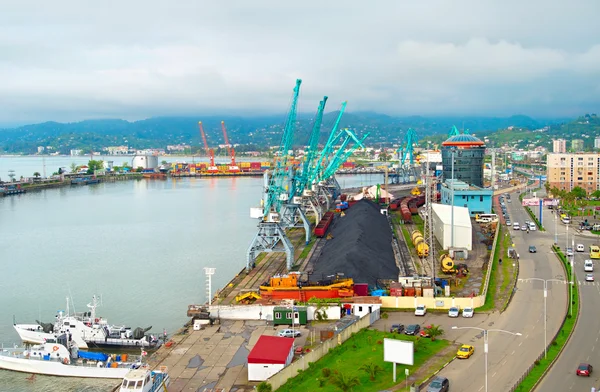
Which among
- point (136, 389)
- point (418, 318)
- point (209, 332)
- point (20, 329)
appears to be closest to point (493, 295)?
point (418, 318)

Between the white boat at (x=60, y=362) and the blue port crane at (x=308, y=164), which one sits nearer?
the white boat at (x=60, y=362)

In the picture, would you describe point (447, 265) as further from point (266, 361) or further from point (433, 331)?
point (266, 361)

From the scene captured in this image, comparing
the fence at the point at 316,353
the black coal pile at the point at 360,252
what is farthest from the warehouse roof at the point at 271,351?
the black coal pile at the point at 360,252

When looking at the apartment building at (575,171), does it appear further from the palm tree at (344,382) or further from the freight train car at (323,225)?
the palm tree at (344,382)

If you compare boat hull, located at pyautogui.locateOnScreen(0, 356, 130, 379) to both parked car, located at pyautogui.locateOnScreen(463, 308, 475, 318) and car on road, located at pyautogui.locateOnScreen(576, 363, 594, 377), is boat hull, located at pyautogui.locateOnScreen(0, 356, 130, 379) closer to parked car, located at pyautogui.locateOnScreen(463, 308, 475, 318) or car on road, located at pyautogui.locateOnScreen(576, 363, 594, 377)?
parked car, located at pyautogui.locateOnScreen(463, 308, 475, 318)

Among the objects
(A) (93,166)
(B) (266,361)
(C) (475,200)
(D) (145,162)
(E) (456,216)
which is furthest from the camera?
(D) (145,162)

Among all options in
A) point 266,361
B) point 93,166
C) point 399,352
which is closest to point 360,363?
point 399,352
